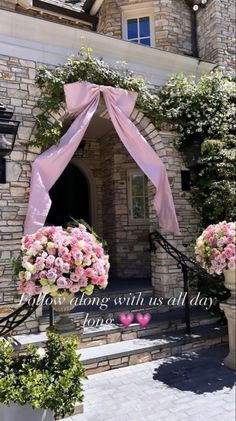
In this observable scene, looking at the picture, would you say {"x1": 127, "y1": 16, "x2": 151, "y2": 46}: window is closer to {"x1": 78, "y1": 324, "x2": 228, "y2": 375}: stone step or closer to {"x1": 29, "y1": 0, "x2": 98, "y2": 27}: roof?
{"x1": 29, "y1": 0, "x2": 98, "y2": 27}: roof

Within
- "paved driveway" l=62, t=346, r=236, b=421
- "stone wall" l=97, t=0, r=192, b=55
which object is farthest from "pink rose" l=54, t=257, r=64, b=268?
"stone wall" l=97, t=0, r=192, b=55

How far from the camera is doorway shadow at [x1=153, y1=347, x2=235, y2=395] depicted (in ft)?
12.4

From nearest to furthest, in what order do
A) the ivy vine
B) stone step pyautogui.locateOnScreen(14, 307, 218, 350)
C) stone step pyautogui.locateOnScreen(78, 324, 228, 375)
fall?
1. stone step pyautogui.locateOnScreen(78, 324, 228, 375)
2. stone step pyautogui.locateOnScreen(14, 307, 218, 350)
3. the ivy vine

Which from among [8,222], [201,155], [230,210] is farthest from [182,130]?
[8,222]

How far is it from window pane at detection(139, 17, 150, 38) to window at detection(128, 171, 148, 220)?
3440mm

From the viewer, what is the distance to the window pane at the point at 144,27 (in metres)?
8.38

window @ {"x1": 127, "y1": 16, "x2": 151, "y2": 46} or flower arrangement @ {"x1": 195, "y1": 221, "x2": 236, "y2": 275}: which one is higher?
window @ {"x1": 127, "y1": 16, "x2": 151, "y2": 46}

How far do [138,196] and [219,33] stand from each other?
13.7 feet

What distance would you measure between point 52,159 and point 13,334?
8.12 feet

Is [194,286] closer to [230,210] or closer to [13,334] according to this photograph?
[230,210]

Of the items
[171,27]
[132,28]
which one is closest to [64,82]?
[132,28]

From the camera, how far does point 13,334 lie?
467cm

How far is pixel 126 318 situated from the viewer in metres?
5.06

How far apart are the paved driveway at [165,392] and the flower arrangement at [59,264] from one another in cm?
141
